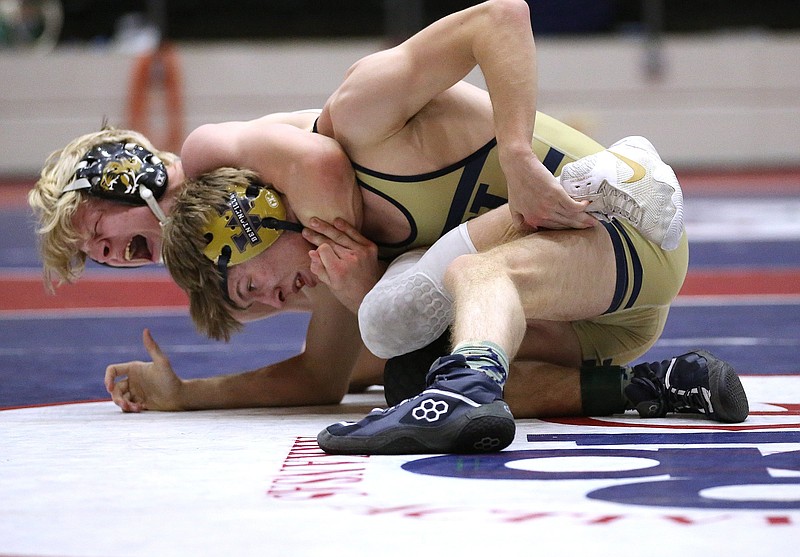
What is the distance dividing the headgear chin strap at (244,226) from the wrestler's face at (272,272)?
3 centimetres

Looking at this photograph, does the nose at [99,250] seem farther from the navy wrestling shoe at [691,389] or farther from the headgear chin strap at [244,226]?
the navy wrestling shoe at [691,389]

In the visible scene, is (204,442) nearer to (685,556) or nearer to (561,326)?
(561,326)

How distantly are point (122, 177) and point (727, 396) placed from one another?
1.55 meters

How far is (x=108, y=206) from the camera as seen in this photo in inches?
121

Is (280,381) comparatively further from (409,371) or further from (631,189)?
(631,189)

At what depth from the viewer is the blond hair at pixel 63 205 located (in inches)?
119

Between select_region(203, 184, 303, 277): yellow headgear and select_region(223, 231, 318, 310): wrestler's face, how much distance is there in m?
0.03

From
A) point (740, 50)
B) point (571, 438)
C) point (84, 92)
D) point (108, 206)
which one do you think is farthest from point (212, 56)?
point (571, 438)

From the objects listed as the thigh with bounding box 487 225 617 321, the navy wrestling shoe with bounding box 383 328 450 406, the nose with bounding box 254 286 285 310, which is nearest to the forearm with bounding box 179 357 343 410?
the nose with bounding box 254 286 285 310

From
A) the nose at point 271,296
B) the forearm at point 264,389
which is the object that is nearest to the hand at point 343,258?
the nose at point 271,296

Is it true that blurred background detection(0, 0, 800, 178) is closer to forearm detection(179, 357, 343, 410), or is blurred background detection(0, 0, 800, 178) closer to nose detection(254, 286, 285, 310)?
forearm detection(179, 357, 343, 410)

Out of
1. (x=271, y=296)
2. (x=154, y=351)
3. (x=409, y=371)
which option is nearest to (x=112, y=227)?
(x=154, y=351)

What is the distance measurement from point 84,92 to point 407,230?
34.9 feet

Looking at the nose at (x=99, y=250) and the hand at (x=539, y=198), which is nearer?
the hand at (x=539, y=198)
